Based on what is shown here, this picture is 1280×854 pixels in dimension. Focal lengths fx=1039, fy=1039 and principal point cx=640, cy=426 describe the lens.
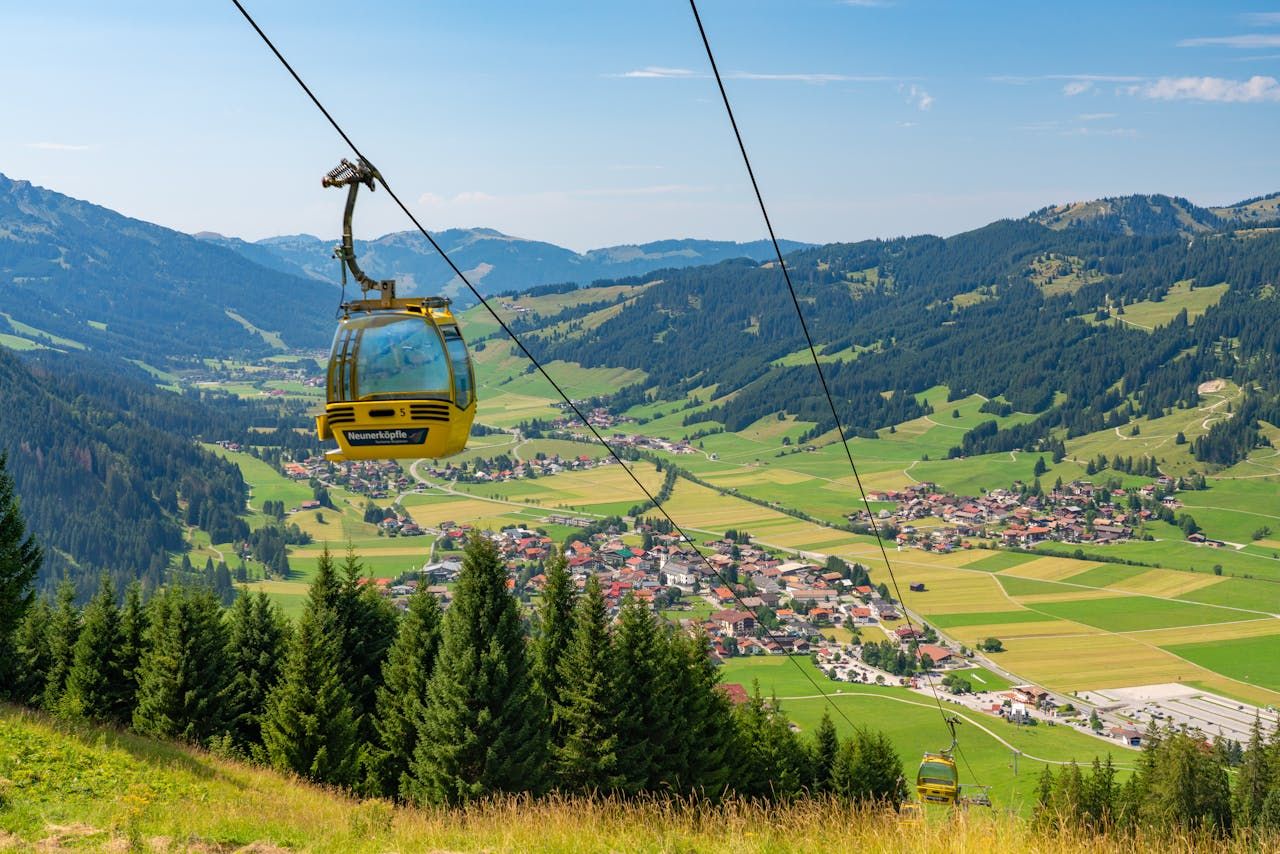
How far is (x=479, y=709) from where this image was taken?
2177cm

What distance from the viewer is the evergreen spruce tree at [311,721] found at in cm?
2177

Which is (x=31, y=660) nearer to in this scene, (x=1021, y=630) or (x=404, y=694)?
(x=404, y=694)

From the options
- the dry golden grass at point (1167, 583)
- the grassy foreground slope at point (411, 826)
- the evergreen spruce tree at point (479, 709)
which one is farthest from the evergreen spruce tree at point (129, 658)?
the dry golden grass at point (1167, 583)

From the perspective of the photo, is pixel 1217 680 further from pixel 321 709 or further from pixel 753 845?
pixel 753 845

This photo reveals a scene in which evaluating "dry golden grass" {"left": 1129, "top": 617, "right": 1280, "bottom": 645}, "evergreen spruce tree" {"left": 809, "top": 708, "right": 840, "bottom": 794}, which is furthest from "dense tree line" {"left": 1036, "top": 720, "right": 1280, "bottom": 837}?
"dry golden grass" {"left": 1129, "top": 617, "right": 1280, "bottom": 645}

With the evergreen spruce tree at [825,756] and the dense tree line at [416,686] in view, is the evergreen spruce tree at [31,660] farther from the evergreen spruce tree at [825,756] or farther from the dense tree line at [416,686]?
the evergreen spruce tree at [825,756]

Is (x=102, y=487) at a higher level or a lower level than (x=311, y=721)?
lower

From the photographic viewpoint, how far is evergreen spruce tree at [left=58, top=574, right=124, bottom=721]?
82.5ft

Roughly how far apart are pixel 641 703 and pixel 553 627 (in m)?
3.13

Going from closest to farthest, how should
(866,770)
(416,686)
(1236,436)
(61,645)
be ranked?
(416,686) < (61,645) < (866,770) < (1236,436)

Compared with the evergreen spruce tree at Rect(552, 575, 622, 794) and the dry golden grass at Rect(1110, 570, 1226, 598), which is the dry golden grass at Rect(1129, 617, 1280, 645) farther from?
the evergreen spruce tree at Rect(552, 575, 622, 794)

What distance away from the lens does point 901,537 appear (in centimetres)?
14650

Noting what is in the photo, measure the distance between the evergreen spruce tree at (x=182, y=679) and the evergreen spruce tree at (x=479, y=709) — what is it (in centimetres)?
552

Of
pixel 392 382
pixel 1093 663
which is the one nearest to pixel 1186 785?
pixel 392 382
